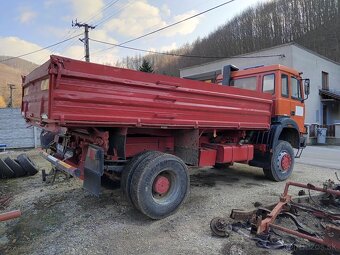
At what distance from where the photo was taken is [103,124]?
4516mm

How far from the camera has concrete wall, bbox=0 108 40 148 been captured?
15.3 m

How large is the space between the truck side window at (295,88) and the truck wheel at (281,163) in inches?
53.4

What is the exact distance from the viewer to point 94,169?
4613 millimetres

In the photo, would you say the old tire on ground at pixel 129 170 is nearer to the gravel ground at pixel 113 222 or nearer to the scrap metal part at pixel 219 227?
the gravel ground at pixel 113 222

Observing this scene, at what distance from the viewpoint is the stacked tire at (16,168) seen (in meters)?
8.35

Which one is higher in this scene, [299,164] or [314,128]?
[314,128]

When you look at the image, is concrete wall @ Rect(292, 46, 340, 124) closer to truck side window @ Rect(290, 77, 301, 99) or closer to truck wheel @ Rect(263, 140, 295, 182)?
truck side window @ Rect(290, 77, 301, 99)

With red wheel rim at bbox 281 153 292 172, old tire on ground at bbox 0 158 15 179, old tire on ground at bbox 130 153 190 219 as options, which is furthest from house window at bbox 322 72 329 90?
old tire on ground at bbox 0 158 15 179

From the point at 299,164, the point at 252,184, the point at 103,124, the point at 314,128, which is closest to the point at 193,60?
the point at 314,128

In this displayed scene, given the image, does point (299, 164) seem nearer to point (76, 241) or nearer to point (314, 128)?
point (76, 241)

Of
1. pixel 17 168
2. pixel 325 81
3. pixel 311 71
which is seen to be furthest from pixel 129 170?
pixel 325 81

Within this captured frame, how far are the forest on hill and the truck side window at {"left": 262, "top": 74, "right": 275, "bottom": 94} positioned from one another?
116 ft

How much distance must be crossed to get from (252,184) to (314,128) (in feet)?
54.4

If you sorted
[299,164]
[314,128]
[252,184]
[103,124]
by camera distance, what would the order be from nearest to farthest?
[103,124] < [252,184] < [299,164] < [314,128]
